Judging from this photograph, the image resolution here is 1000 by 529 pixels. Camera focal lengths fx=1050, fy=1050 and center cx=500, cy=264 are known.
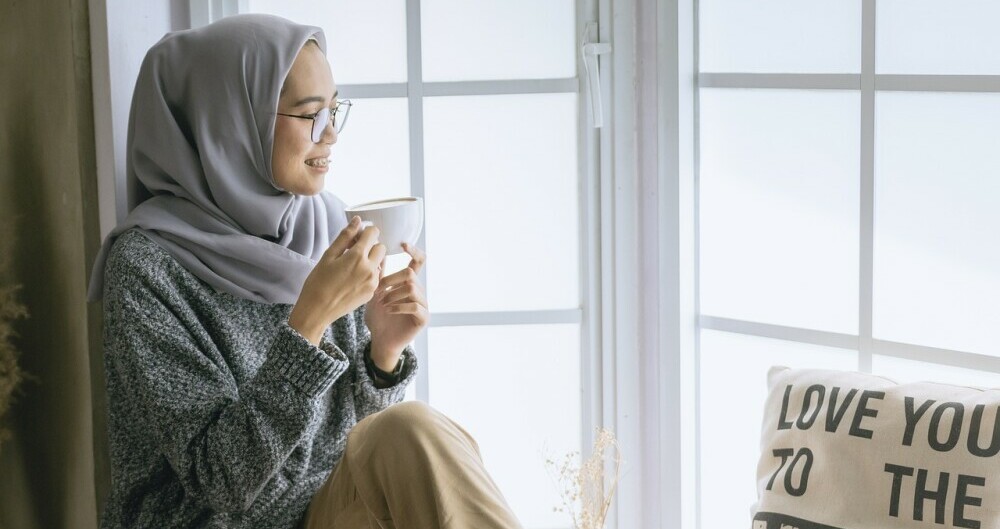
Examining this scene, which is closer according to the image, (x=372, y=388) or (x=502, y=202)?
(x=372, y=388)

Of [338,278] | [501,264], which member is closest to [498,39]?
[501,264]

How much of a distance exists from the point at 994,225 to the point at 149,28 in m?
1.48

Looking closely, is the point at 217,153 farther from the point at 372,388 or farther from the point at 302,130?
the point at 372,388

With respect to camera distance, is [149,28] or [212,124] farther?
[149,28]

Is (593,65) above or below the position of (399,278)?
above

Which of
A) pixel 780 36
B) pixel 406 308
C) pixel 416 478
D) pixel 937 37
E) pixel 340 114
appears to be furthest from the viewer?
pixel 340 114

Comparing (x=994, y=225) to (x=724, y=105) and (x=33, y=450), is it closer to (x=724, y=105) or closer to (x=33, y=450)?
(x=724, y=105)

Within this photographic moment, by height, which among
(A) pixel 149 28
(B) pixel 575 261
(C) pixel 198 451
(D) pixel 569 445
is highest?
(A) pixel 149 28

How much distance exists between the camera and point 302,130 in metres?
1.69

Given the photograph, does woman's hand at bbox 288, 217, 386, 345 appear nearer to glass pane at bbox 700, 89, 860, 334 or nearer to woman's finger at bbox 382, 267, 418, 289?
woman's finger at bbox 382, 267, 418, 289

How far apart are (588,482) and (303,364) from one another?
0.77 m

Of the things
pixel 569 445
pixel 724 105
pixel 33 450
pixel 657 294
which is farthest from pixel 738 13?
pixel 33 450

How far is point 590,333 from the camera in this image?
2.06 m

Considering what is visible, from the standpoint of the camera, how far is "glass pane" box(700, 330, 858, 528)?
1932 mm
